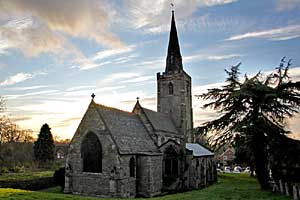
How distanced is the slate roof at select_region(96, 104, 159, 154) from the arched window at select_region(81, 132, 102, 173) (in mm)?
1834

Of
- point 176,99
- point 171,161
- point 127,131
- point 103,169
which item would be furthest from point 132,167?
point 176,99

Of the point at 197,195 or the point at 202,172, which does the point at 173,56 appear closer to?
the point at 202,172

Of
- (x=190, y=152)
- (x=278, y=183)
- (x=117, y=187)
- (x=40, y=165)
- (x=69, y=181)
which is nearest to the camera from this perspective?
(x=278, y=183)

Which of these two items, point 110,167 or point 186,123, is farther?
point 186,123

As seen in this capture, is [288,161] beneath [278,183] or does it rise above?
above

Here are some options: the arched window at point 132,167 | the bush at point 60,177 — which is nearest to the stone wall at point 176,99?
the arched window at point 132,167

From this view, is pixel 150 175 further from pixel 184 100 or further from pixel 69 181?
pixel 184 100

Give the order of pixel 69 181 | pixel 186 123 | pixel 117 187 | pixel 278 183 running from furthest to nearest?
pixel 186 123 → pixel 69 181 → pixel 117 187 → pixel 278 183

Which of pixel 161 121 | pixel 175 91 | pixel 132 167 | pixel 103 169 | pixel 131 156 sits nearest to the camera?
pixel 103 169

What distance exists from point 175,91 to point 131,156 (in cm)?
1613

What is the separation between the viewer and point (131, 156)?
1073 inches

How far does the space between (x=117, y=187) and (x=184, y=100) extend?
1894 cm

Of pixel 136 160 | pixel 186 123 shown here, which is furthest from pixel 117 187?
pixel 186 123

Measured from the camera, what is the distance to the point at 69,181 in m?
27.9
